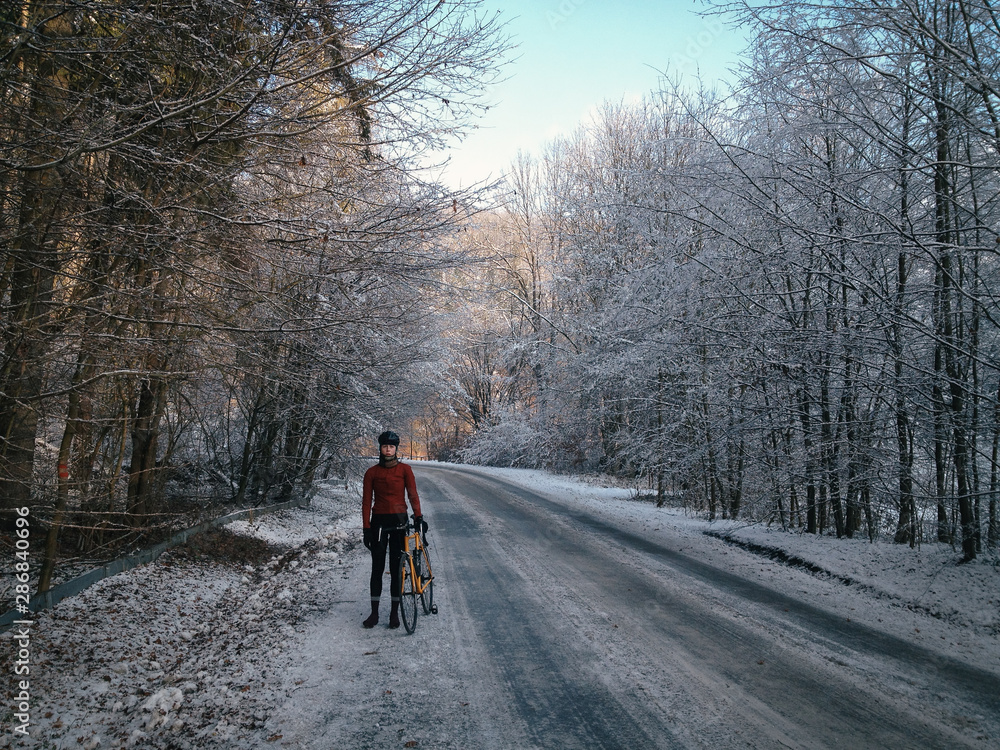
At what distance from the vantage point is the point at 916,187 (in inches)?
285

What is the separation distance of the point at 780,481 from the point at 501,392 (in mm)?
29020

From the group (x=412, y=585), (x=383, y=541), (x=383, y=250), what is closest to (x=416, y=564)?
(x=412, y=585)

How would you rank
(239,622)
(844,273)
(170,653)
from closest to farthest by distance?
1. (170,653)
2. (239,622)
3. (844,273)

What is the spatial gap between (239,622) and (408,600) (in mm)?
1929

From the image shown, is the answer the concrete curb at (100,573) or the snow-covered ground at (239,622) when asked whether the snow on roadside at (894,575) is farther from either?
the concrete curb at (100,573)

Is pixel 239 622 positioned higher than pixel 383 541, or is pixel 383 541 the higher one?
pixel 383 541

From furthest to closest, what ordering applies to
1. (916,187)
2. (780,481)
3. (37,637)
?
(780,481), (916,187), (37,637)

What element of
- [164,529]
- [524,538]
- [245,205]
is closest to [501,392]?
[524,538]

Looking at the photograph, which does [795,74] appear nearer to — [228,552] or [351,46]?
[351,46]

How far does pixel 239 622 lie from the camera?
6320 mm

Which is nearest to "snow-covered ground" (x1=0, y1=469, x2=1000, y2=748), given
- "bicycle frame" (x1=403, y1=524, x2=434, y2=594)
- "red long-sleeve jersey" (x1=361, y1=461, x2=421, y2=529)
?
"bicycle frame" (x1=403, y1=524, x2=434, y2=594)

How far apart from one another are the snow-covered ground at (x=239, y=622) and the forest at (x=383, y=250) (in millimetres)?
700

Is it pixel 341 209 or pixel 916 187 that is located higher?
pixel 916 187

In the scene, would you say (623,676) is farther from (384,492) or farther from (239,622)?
(239,622)
